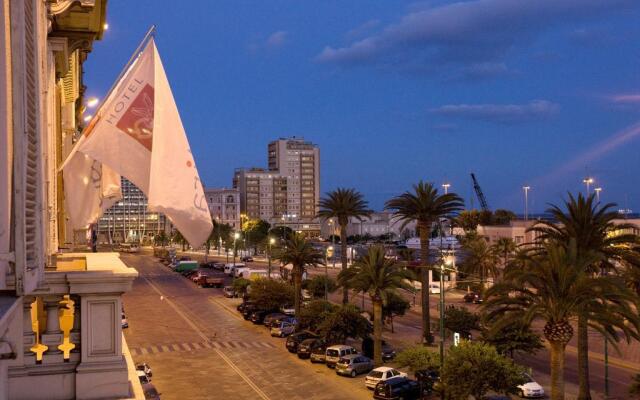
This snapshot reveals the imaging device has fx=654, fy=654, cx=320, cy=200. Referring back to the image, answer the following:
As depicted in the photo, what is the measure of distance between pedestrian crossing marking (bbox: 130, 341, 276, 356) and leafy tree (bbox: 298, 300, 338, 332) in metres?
2.73

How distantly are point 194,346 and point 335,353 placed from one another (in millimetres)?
11295

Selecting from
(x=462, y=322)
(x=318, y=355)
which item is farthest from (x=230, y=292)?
(x=462, y=322)

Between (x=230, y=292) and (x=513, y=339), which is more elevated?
(x=513, y=339)

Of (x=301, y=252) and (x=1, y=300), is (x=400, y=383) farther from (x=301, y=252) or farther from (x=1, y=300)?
(x=1, y=300)

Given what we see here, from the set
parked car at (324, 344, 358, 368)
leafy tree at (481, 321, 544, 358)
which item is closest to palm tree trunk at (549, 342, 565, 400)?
leafy tree at (481, 321, 544, 358)

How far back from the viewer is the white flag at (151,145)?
8.54m

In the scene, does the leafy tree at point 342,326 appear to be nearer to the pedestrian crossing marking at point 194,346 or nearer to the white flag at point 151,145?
the pedestrian crossing marking at point 194,346

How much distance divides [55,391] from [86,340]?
575 mm

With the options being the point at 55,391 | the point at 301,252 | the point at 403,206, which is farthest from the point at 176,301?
the point at 55,391

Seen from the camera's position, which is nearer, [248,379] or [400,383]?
[400,383]

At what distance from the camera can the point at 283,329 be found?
161 feet

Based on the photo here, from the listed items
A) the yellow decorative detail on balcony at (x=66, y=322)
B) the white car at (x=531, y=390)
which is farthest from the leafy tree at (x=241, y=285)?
the yellow decorative detail on balcony at (x=66, y=322)

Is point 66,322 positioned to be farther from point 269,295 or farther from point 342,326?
point 269,295

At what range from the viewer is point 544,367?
3869 centimetres
